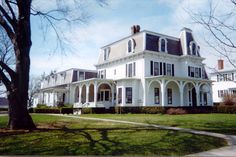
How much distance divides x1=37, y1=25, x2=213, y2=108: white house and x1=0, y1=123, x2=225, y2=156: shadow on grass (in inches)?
742

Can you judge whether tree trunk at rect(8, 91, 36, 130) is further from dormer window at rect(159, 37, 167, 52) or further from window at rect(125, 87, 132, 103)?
dormer window at rect(159, 37, 167, 52)

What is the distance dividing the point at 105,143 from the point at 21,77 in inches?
225

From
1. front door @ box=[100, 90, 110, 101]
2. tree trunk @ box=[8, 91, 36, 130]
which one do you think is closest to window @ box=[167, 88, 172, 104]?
front door @ box=[100, 90, 110, 101]

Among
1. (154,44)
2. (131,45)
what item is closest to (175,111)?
(154,44)

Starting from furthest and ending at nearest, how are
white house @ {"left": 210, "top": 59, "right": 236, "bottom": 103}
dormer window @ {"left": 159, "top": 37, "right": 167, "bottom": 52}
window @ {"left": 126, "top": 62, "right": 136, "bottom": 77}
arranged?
white house @ {"left": 210, "top": 59, "right": 236, "bottom": 103}, dormer window @ {"left": 159, "top": 37, "right": 167, "bottom": 52}, window @ {"left": 126, "top": 62, "right": 136, "bottom": 77}

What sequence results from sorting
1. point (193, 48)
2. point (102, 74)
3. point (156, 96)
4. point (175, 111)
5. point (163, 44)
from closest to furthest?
point (175, 111) → point (156, 96) → point (163, 44) → point (193, 48) → point (102, 74)

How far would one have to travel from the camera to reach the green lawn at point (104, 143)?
8.40 m

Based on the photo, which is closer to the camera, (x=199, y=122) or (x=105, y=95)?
(x=199, y=122)

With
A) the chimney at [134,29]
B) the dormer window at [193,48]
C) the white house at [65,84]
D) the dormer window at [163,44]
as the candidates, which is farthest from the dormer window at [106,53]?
the dormer window at [193,48]

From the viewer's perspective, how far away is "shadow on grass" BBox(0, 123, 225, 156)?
8.39 m

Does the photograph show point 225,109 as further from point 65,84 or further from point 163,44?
point 65,84

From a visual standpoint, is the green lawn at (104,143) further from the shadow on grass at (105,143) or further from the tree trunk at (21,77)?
the tree trunk at (21,77)

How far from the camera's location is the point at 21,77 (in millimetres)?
12453

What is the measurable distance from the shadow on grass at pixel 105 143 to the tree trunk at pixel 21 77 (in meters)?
1.14
